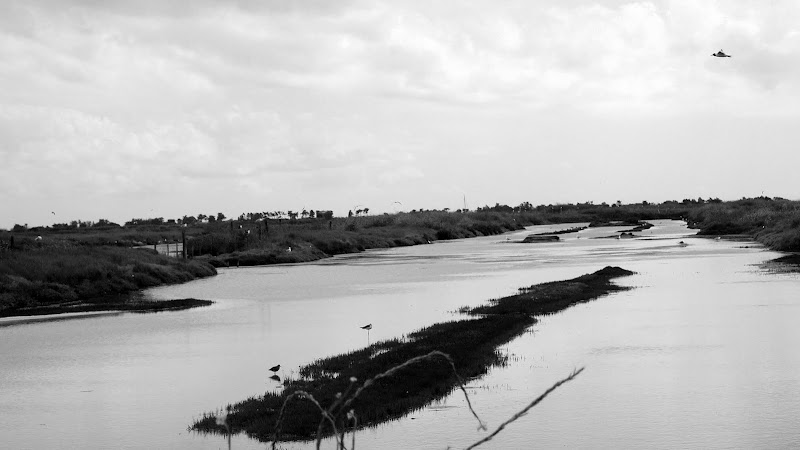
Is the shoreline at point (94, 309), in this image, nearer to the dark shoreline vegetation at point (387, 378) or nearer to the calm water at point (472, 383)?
A: the calm water at point (472, 383)

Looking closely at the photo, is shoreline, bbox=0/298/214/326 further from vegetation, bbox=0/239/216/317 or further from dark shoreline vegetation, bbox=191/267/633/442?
dark shoreline vegetation, bbox=191/267/633/442

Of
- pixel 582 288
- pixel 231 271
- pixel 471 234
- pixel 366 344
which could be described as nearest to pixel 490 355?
pixel 366 344

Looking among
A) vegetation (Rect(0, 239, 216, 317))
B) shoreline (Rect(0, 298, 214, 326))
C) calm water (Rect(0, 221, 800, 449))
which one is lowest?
calm water (Rect(0, 221, 800, 449))

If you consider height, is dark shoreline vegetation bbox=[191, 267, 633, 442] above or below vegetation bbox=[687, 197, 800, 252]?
below

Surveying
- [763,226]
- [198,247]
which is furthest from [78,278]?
[763,226]

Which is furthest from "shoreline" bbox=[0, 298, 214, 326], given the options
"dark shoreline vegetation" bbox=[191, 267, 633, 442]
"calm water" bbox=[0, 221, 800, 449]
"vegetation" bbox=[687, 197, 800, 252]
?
"vegetation" bbox=[687, 197, 800, 252]

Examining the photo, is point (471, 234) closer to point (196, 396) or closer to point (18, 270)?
point (18, 270)

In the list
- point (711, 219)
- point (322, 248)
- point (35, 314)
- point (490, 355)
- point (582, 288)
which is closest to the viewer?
point (490, 355)
